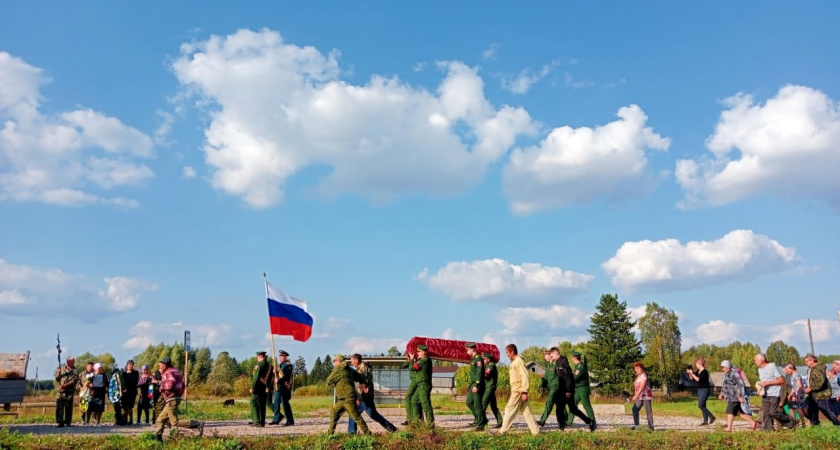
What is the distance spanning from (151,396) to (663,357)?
59919mm

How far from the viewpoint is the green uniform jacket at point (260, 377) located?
15.7 meters

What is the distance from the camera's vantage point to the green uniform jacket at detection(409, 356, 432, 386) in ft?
46.7

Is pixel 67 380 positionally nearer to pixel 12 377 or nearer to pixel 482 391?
pixel 12 377

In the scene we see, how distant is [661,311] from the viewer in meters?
76.9

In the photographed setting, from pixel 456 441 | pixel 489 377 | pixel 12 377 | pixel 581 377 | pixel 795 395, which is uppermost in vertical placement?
pixel 12 377

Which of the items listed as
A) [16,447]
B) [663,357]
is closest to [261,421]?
[16,447]

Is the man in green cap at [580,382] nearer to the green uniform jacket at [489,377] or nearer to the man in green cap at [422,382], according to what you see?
the green uniform jacket at [489,377]

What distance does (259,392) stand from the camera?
15.8 meters

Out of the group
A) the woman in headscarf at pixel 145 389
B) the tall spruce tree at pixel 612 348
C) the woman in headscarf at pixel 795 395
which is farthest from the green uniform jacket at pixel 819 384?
the tall spruce tree at pixel 612 348

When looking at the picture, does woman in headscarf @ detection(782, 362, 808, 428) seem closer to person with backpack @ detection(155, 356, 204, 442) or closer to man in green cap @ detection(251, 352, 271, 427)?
man in green cap @ detection(251, 352, 271, 427)

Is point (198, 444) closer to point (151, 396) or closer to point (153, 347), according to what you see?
point (151, 396)

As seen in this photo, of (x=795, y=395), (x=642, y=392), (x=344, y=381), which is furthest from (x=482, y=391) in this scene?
(x=795, y=395)

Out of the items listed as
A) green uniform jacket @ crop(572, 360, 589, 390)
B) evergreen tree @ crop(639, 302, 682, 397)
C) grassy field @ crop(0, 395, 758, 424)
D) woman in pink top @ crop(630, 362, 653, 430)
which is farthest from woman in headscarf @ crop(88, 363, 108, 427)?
evergreen tree @ crop(639, 302, 682, 397)

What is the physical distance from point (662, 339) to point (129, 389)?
65375mm
